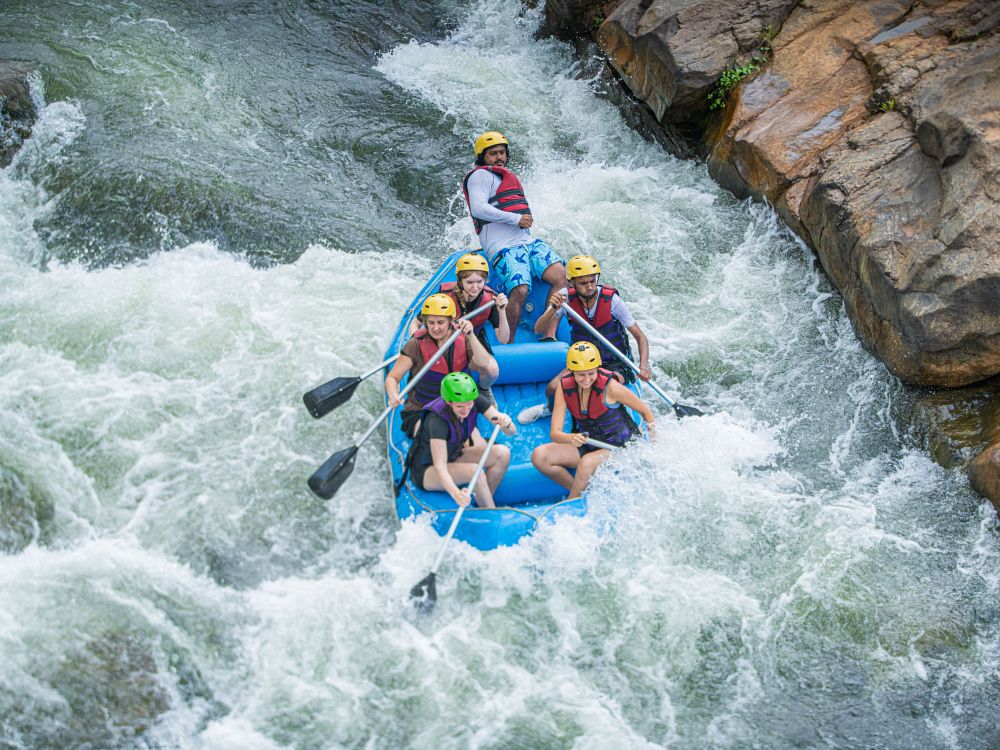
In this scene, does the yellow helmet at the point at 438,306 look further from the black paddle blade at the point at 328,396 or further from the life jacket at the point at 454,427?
the black paddle blade at the point at 328,396

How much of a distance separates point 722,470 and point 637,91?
4.58 meters

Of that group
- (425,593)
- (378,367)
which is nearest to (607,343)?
(378,367)

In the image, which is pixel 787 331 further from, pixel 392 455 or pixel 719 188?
pixel 392 455

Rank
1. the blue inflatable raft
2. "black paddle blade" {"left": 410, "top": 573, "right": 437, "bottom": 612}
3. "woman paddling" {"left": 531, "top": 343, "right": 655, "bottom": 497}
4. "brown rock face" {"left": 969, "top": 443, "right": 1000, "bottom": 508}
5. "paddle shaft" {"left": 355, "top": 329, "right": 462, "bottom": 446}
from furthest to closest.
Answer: "brown rock face" {"left": 969, "top": 443, "right": 1000, "bottom": 508} < "paddle shaft" {"left": 355, "top": 329, "right": 462, "bottom": 446} < "woman paddling" {"left": 531, "top": 343, "right": 655, "bottom": 497} < the blue inflatable raft < "black paddle blade" {"left": 410, "top": 573, "right": 437, "bottom": 612}

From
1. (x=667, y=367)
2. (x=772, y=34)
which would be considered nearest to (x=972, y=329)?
(x=667, y=367)

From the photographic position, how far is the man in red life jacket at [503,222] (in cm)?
694

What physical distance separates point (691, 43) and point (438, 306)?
4340 millimetres

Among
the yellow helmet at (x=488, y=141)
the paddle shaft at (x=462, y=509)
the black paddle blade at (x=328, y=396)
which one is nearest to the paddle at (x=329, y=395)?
the black paddle blade at (x=328, y=396)

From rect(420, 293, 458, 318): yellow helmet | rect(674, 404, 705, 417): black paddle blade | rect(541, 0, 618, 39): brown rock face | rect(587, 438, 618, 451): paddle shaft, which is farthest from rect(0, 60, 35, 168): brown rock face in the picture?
rect(674, 404, 705, 417): black paddle blade

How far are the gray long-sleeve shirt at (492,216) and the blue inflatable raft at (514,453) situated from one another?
306mm

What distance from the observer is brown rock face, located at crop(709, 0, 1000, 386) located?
644cm

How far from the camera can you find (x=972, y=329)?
6.34m

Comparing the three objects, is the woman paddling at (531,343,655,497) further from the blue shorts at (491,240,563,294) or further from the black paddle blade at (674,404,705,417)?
the blue shorts at (491,240,563,294)

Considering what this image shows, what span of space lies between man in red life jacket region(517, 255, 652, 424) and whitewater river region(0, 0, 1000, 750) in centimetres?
48
